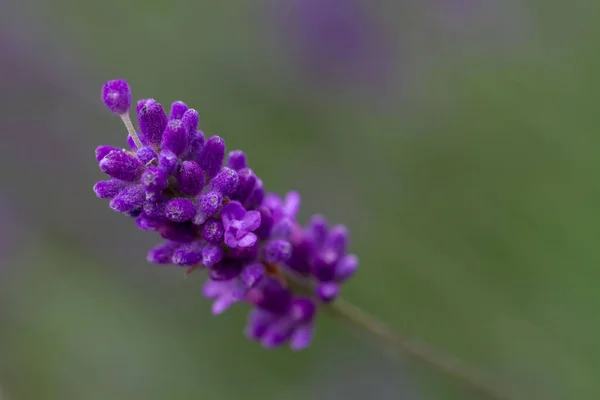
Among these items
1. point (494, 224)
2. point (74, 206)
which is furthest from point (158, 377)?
point (494, 224)

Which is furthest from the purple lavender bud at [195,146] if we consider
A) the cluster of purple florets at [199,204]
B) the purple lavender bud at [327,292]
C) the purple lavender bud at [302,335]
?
the purple lavender bud at [302,335]

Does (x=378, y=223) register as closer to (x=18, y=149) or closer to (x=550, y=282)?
(x=550, y=282)

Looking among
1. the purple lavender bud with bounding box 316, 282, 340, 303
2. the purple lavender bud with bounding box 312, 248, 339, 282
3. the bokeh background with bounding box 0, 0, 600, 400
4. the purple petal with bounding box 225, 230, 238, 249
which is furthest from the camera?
the bokeh background with bounding box 0, 0, 600, 400

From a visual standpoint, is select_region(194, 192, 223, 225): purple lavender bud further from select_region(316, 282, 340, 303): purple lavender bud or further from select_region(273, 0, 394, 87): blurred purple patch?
select_region(273, 0, 394, 87): blurred purple patch

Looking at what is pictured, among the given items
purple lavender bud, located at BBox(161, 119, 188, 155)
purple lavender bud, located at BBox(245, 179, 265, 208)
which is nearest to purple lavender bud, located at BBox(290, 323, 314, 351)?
purple lavender bud, located at BBox(245, 179, 265, 208)

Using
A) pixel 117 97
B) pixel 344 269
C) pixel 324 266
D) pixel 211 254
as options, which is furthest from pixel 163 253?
pixel 344 269

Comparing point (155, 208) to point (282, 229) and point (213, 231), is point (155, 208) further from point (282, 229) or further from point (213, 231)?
point (282, 229)

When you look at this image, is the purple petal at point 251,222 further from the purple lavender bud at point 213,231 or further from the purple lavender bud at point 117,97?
the purple lavender bud at point 117,97

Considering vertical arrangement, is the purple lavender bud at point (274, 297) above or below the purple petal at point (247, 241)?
below
